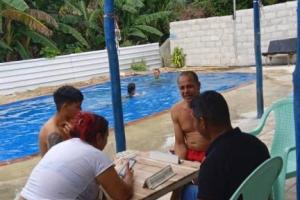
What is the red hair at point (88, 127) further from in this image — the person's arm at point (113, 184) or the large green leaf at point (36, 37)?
the large green leaf at point (36, 37)

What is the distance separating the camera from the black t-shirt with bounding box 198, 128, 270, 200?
7.46ft

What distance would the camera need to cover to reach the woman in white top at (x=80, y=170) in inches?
102

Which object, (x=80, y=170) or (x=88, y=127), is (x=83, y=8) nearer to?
(x=88, y=127)

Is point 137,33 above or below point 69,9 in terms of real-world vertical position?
below

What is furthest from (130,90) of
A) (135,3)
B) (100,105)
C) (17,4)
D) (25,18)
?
(135,3)

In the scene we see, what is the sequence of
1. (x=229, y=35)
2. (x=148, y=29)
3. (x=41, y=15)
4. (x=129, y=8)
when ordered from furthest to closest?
(x=148, y=29), (x=129, y=8), (x=229, y=35), (x=41, y=15)

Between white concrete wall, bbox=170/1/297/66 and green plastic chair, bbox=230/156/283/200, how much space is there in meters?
14.9

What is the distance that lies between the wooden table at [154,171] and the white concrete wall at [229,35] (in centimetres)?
1433

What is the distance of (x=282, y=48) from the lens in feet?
54.0

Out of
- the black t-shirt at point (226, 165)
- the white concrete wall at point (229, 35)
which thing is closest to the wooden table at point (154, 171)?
the black t-shirt at point (226, 165)

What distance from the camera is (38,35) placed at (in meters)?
17.4

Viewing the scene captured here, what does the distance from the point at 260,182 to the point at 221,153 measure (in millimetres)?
265

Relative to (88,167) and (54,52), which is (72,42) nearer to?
(54,52)

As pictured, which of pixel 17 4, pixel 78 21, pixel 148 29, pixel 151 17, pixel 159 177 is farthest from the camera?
pixel 151 17
